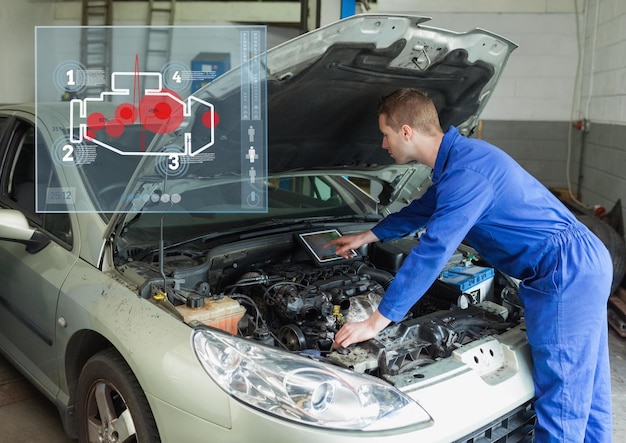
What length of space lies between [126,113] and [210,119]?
62 cm

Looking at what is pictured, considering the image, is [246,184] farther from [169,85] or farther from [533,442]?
[533,442]

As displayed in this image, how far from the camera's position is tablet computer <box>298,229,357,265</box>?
2355 millimetres

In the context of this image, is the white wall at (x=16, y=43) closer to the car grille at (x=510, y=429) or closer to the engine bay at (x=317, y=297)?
the engine bay at (x=317, y=297)

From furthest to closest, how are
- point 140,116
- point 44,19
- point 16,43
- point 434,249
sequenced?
point 44,19
point 16,43
point 140,116
point 434,249

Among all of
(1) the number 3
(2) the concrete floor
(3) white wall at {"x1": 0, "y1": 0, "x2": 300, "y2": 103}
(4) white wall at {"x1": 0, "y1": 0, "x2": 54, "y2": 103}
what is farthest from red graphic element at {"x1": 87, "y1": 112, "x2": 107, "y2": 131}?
(4) white wall at {"x1": 0, "y1": 0, "x2": 54, "y2": 103}

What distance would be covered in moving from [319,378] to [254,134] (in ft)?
3.22

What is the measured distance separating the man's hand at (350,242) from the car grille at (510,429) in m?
0.87

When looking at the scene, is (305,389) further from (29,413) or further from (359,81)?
(29,413)

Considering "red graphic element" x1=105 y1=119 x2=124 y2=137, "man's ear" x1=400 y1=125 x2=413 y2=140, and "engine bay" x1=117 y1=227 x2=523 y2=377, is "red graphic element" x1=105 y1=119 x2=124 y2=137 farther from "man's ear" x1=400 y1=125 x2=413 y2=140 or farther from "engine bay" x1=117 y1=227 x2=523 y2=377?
"man's ear" x1=400 y1=125 x2=413 y2=140

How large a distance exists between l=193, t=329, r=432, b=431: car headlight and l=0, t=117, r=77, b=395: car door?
2.98 ft

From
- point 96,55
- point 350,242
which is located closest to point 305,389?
point 350,242

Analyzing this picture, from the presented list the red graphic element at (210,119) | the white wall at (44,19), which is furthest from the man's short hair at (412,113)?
the white wall at (44,19)

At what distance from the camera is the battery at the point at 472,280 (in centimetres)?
227
